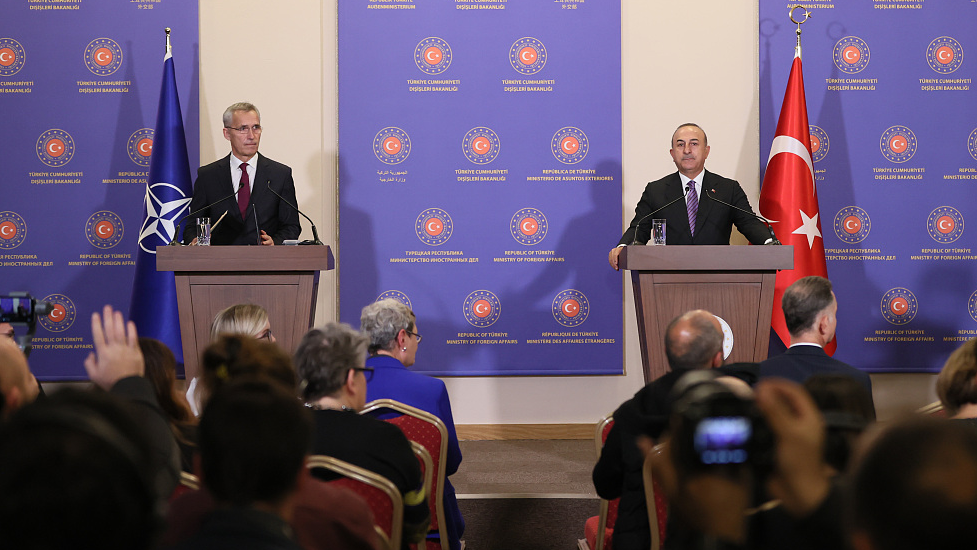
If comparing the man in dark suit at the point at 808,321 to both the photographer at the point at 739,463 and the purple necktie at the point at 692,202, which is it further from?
the photographer at the point at 739,463

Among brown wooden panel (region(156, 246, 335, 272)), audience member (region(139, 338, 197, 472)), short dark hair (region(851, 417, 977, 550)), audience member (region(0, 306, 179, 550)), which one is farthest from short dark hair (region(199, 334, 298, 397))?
brown wooden panel (region(156, 246, 335, 272))

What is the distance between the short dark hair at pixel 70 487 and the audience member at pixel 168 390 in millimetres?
1180

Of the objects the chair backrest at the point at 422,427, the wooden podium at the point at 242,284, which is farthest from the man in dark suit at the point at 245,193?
the chair backrest at the point at 422,427

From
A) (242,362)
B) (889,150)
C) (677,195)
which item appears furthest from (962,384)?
(889,150)

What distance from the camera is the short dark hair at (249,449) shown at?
1.19 m

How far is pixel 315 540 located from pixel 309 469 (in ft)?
1.40

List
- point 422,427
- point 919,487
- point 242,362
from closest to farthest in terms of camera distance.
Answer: point 919,487 → point 242,362 → point 422,427

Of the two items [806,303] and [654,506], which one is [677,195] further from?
[654,506]

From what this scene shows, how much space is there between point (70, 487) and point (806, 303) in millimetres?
2953

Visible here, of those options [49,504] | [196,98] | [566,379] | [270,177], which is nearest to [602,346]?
[566,379]

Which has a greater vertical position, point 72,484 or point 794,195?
point 794,195

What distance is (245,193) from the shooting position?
4918mm

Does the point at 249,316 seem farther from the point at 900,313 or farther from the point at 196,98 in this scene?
the point at 900,313

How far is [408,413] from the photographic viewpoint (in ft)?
8.45
